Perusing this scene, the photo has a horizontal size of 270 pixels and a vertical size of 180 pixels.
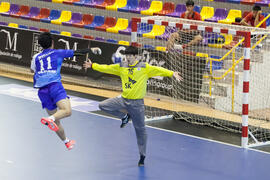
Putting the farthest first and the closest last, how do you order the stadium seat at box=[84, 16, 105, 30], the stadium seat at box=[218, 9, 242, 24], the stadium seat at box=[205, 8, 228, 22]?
the stadium seat at box=[84, 16, 105, 30] < the stadium seat at box=[205, 8, 228, 22] < the stadium seat at box=[218, 9, 242, 24]

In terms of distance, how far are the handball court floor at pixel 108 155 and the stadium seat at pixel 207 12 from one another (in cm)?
486

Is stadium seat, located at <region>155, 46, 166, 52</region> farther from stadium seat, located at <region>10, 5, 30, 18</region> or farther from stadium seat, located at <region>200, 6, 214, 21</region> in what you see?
stadium seat, located at <region>10, 5, 30, 18</region>

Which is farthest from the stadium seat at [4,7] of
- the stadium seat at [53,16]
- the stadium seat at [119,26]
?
the stadium seat at [119,26]

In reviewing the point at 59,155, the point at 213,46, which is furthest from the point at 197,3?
the point at 59,155

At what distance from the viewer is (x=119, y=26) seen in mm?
19625

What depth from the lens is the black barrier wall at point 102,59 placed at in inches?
→ 618

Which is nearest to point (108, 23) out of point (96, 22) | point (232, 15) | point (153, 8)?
point (96, 22)

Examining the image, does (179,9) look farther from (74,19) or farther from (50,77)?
(50,77)

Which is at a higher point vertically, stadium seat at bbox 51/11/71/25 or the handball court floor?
stadium seat at bbox 51/11/71/25

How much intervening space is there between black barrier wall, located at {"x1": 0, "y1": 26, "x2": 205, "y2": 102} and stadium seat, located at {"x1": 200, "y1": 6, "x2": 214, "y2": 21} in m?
2.22

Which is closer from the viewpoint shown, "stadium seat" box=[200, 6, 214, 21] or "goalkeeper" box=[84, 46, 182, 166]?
"goalkeeper" box=[84, 46, 182, 166]

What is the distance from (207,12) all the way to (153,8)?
2079mm

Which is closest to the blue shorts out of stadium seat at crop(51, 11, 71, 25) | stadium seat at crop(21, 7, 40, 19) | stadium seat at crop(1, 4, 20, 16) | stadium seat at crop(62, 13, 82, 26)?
stadium seat at crop(62, 13, 82, 26)

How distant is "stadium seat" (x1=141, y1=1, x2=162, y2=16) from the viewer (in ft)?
62.2
